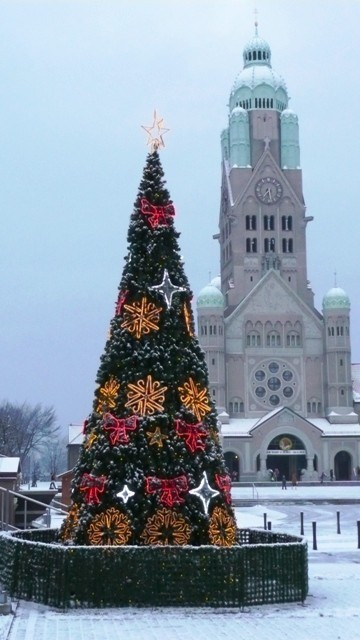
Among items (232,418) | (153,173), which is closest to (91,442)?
(153,173)

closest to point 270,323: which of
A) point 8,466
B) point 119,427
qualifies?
point 8,466

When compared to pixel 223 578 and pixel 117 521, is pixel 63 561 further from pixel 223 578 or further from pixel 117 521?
pixel 223 578

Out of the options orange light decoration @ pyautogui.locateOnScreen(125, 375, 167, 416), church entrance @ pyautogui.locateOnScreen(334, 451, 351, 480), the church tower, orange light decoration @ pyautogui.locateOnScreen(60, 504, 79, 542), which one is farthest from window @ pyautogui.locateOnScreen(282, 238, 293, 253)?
orange light decoration @ pyautogui.locateOnScreen(60, 504, 79, 542)

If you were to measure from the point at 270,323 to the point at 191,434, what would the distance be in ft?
234

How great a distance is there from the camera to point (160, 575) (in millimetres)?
13492

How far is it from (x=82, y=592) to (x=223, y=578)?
2.09m

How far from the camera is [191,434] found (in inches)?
597

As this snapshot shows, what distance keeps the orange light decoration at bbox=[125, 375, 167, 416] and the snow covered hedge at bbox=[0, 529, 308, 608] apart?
2.47 meters

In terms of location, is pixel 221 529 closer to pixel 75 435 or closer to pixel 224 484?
pixel 224 484

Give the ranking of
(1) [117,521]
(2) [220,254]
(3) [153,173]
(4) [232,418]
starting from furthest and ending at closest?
(2) [220,254] → (4) [232,418] → (3) [153,173] → (1) [117,521]

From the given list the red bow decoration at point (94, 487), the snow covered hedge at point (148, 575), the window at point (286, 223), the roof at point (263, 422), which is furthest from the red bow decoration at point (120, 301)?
the window at point (286, 223)

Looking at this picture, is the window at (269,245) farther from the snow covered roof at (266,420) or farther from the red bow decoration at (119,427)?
the red bow decoration at (119,427)

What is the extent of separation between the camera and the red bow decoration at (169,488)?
14.6 meters

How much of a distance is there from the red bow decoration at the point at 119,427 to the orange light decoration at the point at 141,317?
59.4 inches
